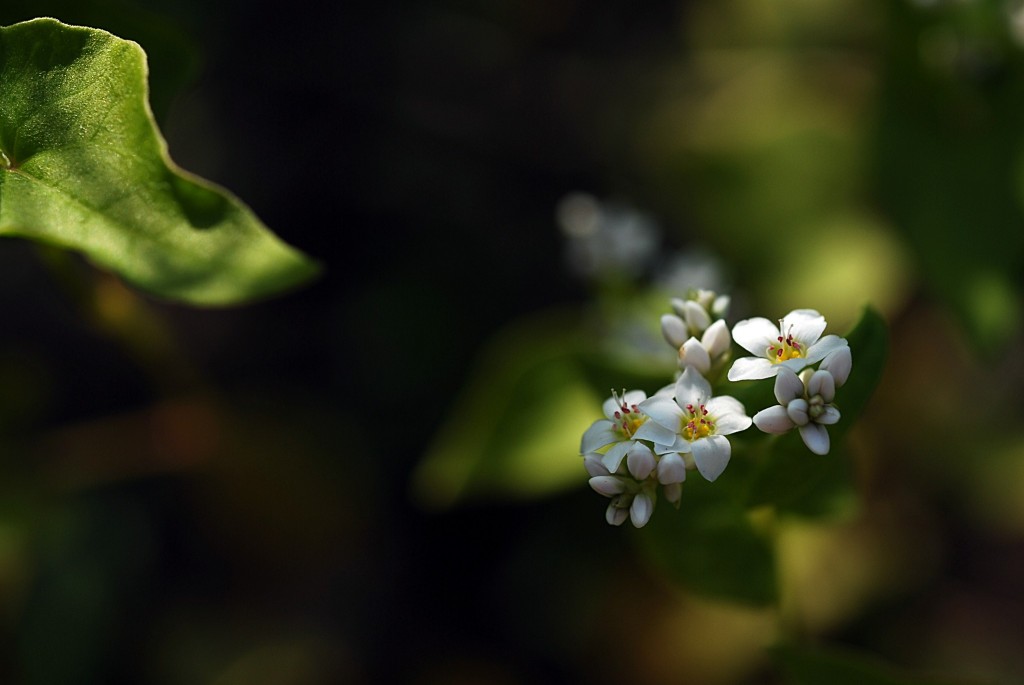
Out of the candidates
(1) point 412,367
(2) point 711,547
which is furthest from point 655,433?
(1) point 412,367

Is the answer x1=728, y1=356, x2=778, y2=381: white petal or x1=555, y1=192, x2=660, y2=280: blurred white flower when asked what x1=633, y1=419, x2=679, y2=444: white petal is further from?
x1=555, y1=192, x2=660, y2=280: blurred white flower

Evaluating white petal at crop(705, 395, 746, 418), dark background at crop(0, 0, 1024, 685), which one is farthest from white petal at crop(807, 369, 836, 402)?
dark background at crop(0, 0, 1024, 685)

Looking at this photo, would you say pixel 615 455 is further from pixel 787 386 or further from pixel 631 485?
pixel 787 386

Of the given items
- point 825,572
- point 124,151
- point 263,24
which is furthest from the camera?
point 263,24

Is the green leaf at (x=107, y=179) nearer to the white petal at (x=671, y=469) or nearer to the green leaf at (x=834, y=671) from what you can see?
the white petal at (x=671, y=469)

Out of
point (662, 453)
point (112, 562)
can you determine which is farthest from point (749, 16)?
point (112, 562)

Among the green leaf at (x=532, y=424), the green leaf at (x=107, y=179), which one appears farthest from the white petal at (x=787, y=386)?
the green leaf at (x=532, y=424)

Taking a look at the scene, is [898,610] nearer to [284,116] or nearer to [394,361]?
[394,361]

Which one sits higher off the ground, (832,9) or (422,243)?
(832,9)
